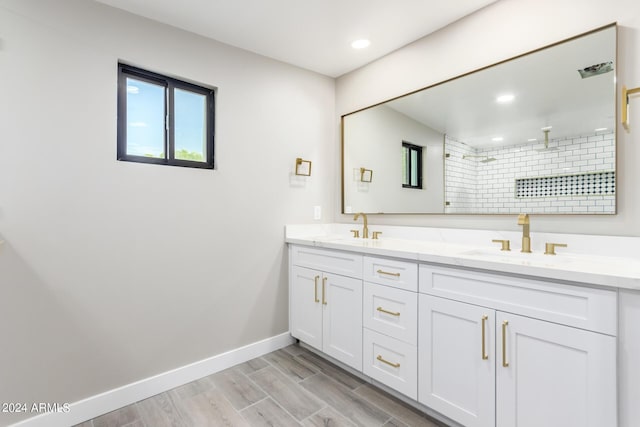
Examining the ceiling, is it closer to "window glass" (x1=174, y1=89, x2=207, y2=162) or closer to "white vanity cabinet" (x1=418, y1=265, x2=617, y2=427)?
"window glass" (x1=174, y1=89, x2=207, y2=162)

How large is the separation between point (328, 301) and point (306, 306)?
283 millimetres

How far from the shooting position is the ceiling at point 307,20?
191cm

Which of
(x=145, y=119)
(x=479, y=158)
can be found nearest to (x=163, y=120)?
(x=145, y=119)

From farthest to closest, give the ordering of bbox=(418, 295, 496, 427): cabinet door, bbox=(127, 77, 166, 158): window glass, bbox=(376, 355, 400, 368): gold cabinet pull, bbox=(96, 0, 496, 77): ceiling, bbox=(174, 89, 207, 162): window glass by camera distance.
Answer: bbox=(174, 89, 207, 162): window glass → bbox=(127, 77, 166, 158): window glass → bbox=(96, 0, 496, 77): ceiling → bbox=(376, 355, 400, 368): gold cabinet pull → bbox=(418, 295, 496, 427): cabinet door

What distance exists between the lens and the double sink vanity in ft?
3.73

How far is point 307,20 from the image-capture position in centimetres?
208

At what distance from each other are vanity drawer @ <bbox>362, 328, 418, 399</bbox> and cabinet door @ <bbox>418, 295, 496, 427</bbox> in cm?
5

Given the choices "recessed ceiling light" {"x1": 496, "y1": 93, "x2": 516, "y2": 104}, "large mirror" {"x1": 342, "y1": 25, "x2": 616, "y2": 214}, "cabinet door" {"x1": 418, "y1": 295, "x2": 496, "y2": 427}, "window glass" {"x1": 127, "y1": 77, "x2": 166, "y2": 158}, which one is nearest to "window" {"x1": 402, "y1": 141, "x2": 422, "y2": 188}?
"large mirror" {"x1": 342, "y1": 25, "x2": 616, "y2": 214}

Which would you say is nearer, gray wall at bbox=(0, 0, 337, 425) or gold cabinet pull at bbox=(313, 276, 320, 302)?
gray wall at bbox=(0, 0, 337, 425)

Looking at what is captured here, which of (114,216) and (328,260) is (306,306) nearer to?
(328,260)

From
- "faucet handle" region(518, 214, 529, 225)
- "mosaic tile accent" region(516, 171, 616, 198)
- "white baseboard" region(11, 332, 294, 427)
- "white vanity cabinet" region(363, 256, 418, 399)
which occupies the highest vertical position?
"mosaic tile accent" region(516, 171, 616, 198)

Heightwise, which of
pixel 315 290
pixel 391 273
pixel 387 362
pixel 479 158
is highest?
pixel 479 158

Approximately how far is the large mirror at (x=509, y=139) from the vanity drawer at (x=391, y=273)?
656mm

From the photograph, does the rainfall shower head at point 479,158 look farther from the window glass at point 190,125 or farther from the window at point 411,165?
the window glass at point 190,125
